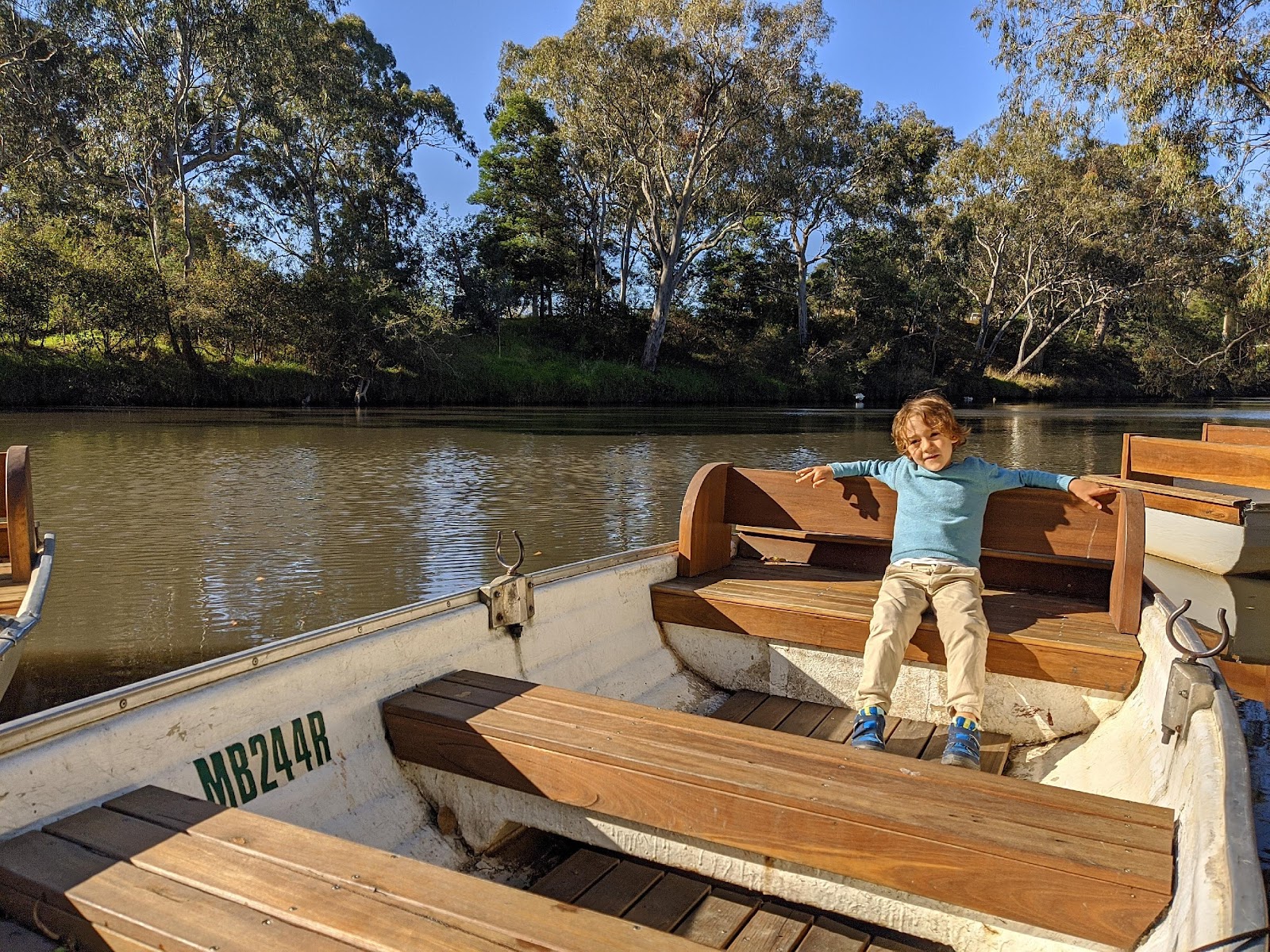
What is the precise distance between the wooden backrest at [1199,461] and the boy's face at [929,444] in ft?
17.6

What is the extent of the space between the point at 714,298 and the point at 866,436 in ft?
75.6

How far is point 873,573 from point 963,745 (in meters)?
1.55

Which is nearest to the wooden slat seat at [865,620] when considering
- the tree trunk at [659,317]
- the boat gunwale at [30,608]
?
the boat gunwale at [30,608]

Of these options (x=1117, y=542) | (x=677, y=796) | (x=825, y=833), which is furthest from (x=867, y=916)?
(x=1117, y=542)

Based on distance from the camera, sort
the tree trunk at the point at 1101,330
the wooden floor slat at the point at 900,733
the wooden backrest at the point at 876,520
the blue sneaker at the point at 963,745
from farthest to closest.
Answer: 1. the tree trunk at the point at 1101,330
2. the wooden backrest at the point at 876,520
3. the wooden floor slat at the point at 900,733
4. the blue sneaker at the point at 963,745

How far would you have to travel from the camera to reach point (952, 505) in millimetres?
3447

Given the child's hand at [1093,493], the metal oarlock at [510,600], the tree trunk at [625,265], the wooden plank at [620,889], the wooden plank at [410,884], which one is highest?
the tree trunk at [625,265]

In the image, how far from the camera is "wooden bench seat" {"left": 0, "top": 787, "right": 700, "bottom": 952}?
1.41 m

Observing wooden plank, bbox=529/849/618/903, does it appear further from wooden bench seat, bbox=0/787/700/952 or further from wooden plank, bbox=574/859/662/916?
wooden bench seat, bbox=0/787/700/952

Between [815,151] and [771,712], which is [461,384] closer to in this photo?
[815,151]

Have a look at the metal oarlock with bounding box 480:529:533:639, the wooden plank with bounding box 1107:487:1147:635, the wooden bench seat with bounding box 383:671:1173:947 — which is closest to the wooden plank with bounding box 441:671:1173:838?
the wooden bench seat with bounding box 383:671:1173:947

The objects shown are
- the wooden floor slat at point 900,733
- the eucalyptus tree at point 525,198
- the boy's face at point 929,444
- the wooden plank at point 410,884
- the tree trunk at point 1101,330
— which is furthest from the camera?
the tree trunk at point 1101,330

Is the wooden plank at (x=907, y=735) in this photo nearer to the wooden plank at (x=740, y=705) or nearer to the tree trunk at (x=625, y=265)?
the wooden plank at (x=740, y=705)

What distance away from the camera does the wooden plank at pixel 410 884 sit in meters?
1.44
